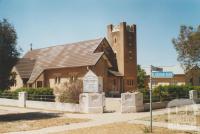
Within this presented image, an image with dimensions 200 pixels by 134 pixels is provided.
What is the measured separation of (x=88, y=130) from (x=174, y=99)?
59.0 ft

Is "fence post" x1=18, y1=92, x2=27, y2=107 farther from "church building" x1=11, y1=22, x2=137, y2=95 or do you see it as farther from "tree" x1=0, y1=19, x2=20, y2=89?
"church building" x1=11, y1=22, x2=137, y2=95

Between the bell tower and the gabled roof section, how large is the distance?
12.5 m

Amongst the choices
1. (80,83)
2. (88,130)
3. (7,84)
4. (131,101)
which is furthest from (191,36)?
(7,84)

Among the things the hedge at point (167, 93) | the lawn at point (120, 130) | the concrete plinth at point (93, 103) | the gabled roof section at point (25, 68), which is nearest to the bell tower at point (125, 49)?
the gabled roof section at point (25, 68)

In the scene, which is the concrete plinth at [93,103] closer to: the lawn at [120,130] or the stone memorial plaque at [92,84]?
the stone memorial plaque at [92,84]

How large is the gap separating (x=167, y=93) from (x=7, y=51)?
15.3m

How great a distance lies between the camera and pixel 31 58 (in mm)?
54281

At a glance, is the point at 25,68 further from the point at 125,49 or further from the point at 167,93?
the point at 167,93

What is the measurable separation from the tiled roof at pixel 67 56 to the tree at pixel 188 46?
17.3 meters

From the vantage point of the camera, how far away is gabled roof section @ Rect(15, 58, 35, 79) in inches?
1937

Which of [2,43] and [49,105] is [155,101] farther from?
[2,43]

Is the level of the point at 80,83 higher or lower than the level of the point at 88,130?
higher

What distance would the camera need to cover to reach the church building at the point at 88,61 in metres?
44.2

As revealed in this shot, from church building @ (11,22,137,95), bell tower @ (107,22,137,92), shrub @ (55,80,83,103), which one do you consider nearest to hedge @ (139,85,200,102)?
shrub @ (55,80,83,103)
